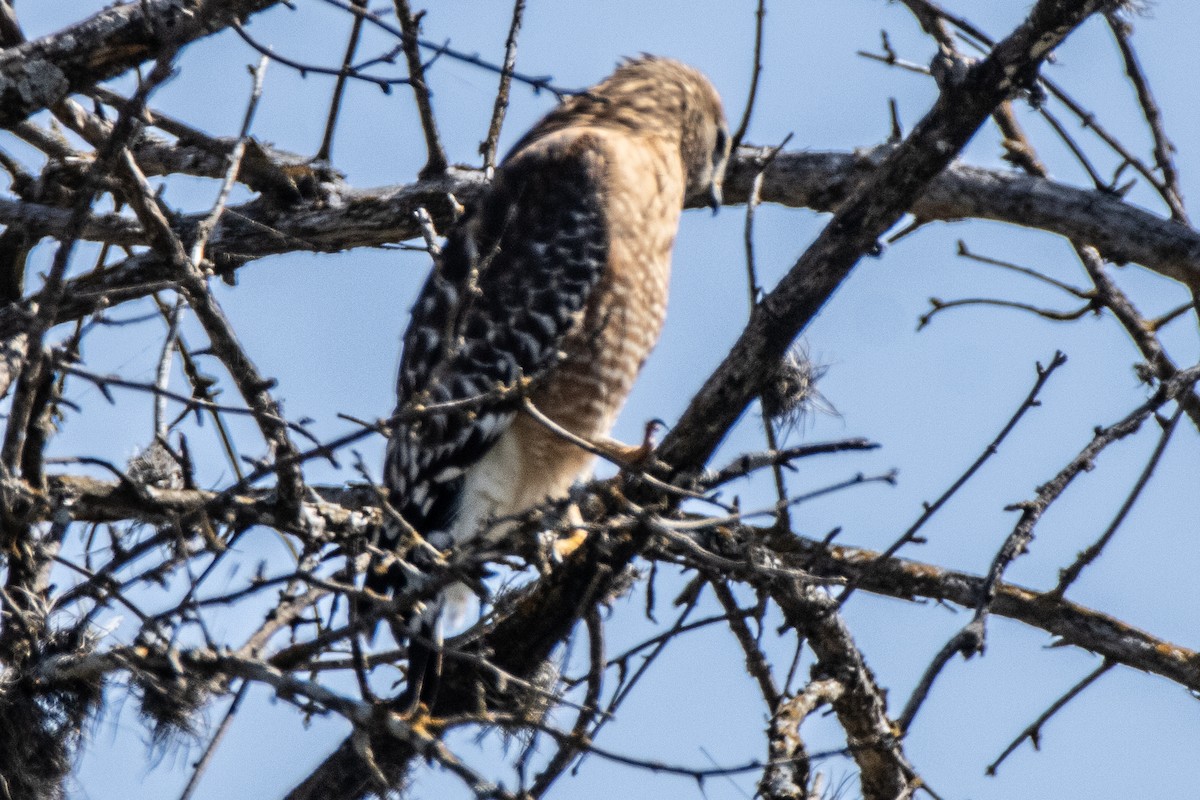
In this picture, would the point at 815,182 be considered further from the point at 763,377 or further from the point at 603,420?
the point at 763,377

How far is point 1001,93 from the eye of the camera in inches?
117

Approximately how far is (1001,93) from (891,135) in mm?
1695

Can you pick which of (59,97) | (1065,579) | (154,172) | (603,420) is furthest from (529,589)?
(154,172)

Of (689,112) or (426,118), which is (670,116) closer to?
(689,112)

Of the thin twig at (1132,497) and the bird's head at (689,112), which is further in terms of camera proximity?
the bird's head at (689,112)

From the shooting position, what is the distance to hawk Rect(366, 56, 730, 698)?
15.3 feet

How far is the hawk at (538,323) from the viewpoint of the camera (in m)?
4.66

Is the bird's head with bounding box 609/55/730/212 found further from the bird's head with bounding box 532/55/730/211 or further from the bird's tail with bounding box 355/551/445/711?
the bird's tail with bounding box 355/551/445/711

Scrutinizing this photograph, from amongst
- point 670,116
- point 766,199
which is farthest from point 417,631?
point 670,116

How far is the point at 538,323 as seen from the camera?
15.9ft

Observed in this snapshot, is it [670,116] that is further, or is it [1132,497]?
[670,116]

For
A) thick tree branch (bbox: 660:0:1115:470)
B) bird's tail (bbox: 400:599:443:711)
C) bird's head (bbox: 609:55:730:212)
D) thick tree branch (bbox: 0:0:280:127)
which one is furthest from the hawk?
thick tree branch (bbox: 660:0:1115:470)

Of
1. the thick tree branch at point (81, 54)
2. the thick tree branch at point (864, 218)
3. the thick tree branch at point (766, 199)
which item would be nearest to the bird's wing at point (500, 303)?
the thick tree branch at point (766, 199)

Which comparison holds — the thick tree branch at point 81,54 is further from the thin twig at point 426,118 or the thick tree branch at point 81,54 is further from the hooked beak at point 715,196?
the hooked beak at point 715,196
